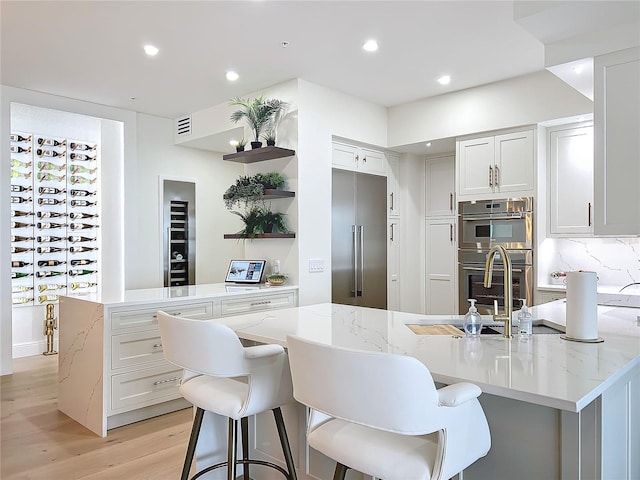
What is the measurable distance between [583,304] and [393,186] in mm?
3863

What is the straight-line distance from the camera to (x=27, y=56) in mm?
3898

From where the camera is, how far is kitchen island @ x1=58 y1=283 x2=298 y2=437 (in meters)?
3.20

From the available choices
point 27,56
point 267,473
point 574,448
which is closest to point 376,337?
point 574,448

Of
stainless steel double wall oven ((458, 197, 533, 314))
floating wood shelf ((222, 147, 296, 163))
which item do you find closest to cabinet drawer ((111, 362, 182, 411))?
floating wood shelf ((222, 147, 296, 163))

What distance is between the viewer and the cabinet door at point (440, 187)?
561cm

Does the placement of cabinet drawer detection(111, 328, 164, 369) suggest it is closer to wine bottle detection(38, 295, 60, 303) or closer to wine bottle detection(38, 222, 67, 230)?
wine bottle detection(38, 295, 60, 303)

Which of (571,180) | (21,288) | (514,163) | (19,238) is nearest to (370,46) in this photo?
(514,163)

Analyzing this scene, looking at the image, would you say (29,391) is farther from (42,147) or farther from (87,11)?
(87,11)

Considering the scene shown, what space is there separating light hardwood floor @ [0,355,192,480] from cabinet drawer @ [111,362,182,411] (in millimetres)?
171

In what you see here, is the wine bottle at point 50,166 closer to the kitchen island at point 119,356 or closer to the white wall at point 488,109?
the kitchen island at point 119,356

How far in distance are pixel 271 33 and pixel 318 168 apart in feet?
4.80

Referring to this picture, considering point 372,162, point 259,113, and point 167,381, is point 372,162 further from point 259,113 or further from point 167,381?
point 167,381

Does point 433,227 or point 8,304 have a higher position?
point 433,227

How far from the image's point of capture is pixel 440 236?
562 cm
